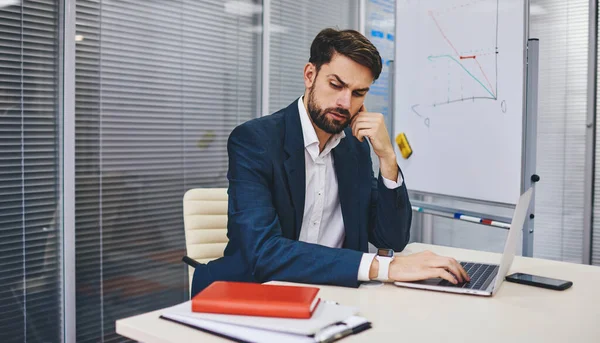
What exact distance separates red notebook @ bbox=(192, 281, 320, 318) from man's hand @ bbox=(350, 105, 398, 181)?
81cm

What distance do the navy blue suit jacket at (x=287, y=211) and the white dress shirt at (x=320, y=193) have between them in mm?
31

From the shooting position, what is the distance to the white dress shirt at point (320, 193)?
6.13 feet

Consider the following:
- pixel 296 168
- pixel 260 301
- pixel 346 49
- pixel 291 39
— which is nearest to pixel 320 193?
pixel 296 168

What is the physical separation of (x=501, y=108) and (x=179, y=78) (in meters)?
1.74

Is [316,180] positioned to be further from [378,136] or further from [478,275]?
[478,275]

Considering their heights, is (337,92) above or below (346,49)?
below

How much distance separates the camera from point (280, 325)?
99 cm

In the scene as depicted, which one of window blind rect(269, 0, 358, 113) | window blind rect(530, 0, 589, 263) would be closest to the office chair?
window blind rect(269, 0, 358, 113)

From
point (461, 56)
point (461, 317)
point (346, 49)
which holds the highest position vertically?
point (461, 56)

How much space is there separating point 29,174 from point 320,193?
1.45m

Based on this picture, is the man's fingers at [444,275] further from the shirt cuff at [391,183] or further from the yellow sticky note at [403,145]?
the yellow sticky note at [403,145]

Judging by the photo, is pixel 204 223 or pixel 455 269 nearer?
pixel 455 269

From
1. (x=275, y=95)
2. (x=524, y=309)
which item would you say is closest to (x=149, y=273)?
(x=275, y=95)

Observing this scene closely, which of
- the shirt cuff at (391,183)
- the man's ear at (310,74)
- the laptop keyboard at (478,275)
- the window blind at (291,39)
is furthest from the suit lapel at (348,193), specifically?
the window blind at (291,39)
